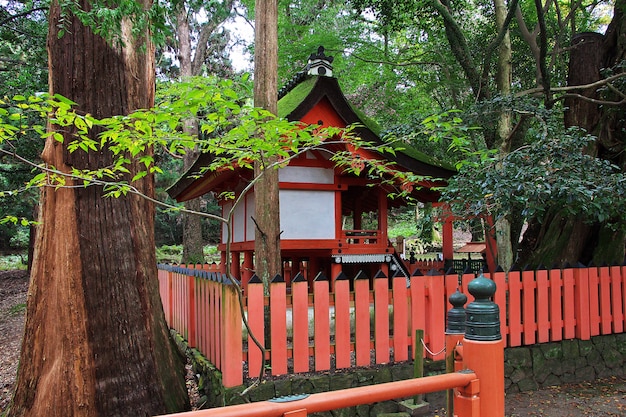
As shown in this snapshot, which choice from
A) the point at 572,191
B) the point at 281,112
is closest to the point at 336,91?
the point at 281,112

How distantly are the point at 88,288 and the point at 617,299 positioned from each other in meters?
6.58

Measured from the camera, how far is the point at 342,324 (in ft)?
15.3

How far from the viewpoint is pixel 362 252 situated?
9078mm

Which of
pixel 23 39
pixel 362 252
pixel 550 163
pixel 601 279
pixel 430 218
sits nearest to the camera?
pixel 550 163

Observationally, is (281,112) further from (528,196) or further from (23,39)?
(23,39)

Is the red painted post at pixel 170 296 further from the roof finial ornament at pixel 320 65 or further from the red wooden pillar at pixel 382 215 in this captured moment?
the roof finial ornament at pixel 320 65

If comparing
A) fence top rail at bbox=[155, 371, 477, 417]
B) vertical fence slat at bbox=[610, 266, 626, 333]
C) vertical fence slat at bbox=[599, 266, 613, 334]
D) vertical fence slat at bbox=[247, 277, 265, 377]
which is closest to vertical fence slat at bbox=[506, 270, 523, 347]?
vertical fence slat at bbox=[599, 266, 613, 334]

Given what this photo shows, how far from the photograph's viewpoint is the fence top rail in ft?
5.28

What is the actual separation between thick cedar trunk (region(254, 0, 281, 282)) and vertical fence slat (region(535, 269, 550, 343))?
327 cm

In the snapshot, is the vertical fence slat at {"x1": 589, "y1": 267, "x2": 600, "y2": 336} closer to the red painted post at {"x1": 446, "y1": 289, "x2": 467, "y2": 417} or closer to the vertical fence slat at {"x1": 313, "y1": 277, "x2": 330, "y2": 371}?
the vertical fence slat at {"x1": 313, "y1": 277, "x2": 330, "y2": 371}

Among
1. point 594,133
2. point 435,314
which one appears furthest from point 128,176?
point 594,133

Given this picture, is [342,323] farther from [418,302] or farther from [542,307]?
[542,307]

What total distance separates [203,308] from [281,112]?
4.40 meters

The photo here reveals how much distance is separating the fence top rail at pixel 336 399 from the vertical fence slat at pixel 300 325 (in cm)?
249
